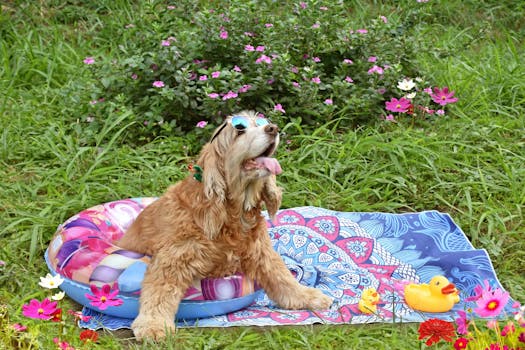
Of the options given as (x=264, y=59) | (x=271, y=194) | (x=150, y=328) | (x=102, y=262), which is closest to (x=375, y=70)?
(x=264, y=59)

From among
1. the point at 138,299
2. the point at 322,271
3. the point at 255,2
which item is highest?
the point at 255,2

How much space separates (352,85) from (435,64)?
127 centimetres

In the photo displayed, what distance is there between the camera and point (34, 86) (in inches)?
275

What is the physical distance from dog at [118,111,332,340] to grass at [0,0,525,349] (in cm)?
25

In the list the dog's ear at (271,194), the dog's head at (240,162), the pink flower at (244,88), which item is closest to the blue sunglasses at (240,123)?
the dog's head at (240,162)

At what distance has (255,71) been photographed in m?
6.14

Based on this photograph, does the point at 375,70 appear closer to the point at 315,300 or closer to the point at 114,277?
the point at 315,300

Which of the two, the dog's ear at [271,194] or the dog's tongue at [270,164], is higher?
the dog's tongue at [270,164]

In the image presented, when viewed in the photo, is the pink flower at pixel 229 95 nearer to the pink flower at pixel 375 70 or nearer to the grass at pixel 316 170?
the grass at pixel 316 170

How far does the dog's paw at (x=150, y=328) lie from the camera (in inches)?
149

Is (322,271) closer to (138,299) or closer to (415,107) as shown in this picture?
(138,299)

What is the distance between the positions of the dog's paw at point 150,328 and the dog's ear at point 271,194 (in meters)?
0.80

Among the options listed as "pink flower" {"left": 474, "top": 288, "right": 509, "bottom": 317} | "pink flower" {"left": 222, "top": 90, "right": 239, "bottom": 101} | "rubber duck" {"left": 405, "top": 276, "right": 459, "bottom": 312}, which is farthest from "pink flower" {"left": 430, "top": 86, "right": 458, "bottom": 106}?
"pink flower" {"left": 474, "top": 288, "right": 509, "bottom": 317}

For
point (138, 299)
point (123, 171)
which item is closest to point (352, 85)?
point (123, 171)
